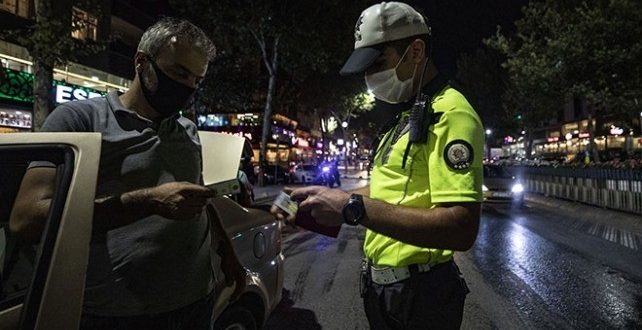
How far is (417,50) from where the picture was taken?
1837 mm

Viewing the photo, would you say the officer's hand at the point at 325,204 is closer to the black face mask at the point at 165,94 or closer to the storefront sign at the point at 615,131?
the black face mask at the point at 165,94

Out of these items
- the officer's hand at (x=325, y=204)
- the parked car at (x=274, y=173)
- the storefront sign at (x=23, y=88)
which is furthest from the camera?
the parked car at (x=274, y=173)

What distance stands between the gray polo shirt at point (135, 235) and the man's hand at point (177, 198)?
0.70 feet

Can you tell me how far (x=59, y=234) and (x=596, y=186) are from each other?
17026 mm

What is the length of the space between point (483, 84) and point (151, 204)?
209 feet

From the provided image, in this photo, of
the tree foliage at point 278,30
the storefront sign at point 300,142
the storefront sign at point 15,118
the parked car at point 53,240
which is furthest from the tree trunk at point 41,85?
the storefront sign at point 300,142

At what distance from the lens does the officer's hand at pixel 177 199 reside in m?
1.61

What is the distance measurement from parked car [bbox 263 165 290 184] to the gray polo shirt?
27.8 metres

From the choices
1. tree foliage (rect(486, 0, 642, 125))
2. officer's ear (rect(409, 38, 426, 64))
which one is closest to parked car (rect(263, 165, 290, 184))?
tree foliage (rect(486, 0, 642, 125))

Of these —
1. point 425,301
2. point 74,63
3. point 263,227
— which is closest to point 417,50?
point 425,301

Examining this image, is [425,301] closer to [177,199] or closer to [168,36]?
[177,199]

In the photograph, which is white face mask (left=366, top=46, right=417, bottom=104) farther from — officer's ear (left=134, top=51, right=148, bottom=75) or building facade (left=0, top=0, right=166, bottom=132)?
building facade (left=0, top=0, right=166, bottom=132)

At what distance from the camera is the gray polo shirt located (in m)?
1.78

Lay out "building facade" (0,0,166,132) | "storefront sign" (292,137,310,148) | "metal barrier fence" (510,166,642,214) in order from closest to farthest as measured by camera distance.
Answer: "metal barrier fence" (510,166,642,214) < "building facade" (0,0,166,132) < "storefront sign" (292,137,310,148)
